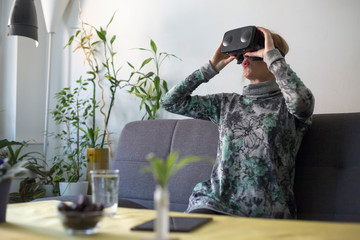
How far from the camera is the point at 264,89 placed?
1867 mm

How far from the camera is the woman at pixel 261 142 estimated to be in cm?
171

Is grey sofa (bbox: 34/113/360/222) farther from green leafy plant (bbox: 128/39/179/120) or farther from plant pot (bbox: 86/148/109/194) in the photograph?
plant pot (bbox: 86/148/109/194)

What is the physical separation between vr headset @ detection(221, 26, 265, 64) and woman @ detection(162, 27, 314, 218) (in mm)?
41

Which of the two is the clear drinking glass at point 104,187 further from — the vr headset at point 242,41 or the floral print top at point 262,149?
the vr headset at point 242,41

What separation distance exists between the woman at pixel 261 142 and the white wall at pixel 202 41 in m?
0.31

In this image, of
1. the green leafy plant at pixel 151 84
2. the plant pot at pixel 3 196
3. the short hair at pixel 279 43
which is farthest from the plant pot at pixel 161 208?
the green leafy plant at pixel 151 84

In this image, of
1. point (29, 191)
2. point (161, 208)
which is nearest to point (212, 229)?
point (161, 208)

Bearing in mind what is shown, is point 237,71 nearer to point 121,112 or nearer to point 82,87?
point 121,112

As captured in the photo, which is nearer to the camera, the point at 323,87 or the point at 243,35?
the point at 243,35

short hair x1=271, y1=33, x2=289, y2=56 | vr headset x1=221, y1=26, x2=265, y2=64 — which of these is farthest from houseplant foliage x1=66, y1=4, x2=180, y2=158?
short hair x1=271, y1=33, x2=289, y2=56

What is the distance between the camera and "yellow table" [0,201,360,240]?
0.88 metres

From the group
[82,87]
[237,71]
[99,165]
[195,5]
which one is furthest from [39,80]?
[237,71]

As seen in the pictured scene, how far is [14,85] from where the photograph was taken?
3.54m

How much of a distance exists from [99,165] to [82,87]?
0.62 m
